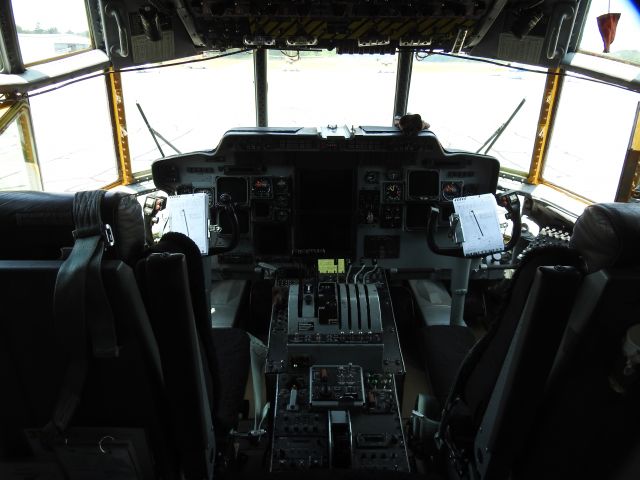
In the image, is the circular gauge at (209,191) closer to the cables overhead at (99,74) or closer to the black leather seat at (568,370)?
the cables overhead at (99,74)

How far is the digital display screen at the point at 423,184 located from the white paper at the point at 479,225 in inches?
12.9

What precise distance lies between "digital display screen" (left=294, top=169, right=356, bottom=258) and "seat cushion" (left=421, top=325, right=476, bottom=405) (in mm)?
840

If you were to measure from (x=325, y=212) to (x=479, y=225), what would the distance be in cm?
86

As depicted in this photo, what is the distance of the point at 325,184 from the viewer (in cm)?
271

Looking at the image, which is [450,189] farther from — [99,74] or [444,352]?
[99,74]

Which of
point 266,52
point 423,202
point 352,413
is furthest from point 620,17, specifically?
point 352,413

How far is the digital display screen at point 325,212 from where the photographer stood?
2705 millimetres

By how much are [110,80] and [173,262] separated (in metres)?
2.72

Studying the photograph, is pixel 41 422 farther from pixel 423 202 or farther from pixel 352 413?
pixel 423 202

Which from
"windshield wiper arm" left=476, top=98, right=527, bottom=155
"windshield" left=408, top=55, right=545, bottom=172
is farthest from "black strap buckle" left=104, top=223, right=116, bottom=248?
"windshield wiper arm" left=476, top=98, right=527, bottom=155

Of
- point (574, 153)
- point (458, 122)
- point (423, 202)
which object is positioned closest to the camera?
point (423, 202)

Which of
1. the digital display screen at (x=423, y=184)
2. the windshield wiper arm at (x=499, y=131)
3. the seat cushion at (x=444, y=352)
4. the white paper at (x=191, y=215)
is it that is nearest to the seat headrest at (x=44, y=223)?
the seat cushion at (x=444, y=352)

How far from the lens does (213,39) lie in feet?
10.0

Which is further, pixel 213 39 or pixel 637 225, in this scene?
pixel 213 39
